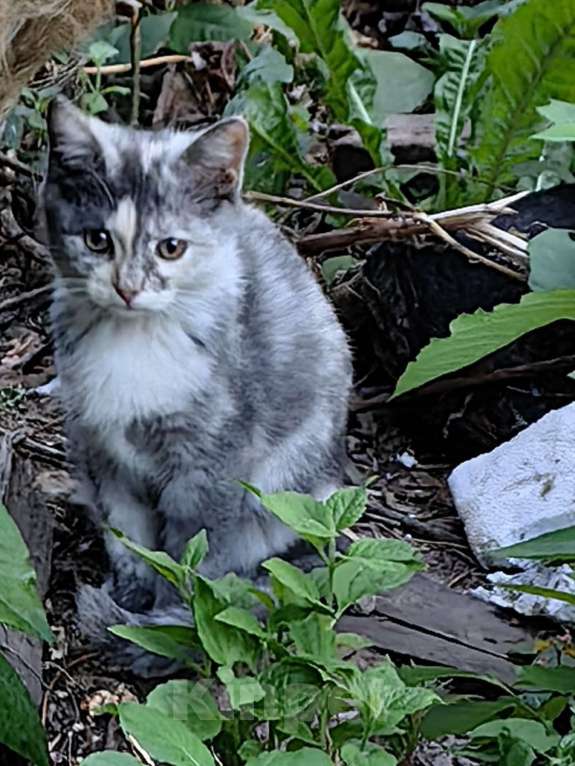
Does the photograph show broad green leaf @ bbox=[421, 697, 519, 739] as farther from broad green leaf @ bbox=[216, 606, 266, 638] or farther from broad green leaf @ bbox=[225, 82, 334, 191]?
broad green leaf @ bbox=[225, 82, 334, 191]

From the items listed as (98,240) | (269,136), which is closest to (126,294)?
(98,240)

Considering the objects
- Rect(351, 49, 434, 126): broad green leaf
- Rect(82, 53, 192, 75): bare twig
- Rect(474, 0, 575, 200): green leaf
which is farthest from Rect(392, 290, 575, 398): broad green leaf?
Rect(82, 53, 192, 75): bare twig

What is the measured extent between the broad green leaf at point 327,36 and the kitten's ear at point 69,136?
816 millimetres

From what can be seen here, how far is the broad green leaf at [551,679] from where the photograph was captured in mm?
1354

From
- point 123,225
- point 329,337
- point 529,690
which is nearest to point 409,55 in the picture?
point 329,337

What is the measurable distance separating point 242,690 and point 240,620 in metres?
0.09

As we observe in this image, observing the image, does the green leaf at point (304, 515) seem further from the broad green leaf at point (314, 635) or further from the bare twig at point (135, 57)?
the bare twig at point (135, 57)

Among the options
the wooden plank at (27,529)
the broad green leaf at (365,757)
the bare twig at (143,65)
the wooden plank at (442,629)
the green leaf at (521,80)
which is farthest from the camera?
the bare twig at (143,65)

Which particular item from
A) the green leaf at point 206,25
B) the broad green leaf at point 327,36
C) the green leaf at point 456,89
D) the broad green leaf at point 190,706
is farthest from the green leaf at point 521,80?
the broad green leaf at point 190,706

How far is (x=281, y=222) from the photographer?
2.65 meters

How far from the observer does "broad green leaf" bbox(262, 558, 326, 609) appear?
1.37 m

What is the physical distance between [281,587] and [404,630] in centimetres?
53

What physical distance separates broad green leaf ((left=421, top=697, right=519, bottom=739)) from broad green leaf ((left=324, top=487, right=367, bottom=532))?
0.70ft

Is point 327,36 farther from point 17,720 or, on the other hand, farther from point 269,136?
point 17,720
